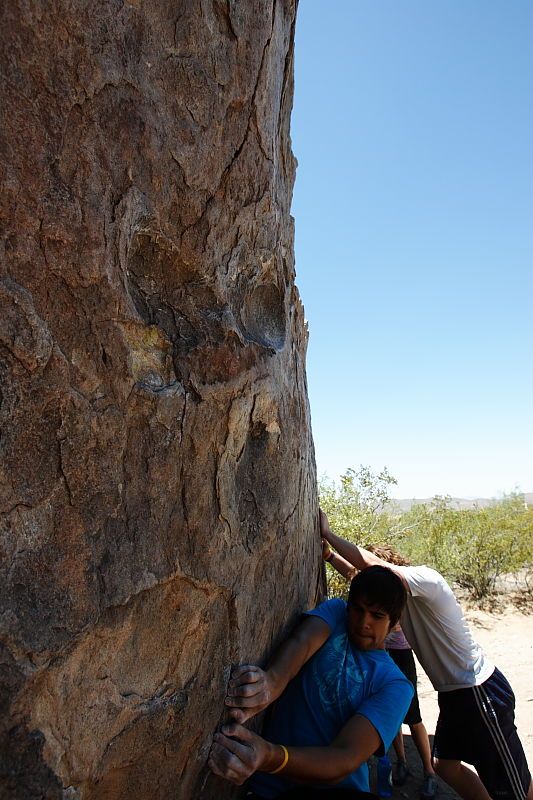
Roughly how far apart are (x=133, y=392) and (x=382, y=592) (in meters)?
1.14

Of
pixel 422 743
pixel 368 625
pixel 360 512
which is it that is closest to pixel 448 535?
pixel 360 512

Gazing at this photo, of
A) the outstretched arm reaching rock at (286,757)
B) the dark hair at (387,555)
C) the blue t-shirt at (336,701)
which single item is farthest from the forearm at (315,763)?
the dark hair at (387,555)

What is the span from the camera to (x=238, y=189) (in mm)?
2113

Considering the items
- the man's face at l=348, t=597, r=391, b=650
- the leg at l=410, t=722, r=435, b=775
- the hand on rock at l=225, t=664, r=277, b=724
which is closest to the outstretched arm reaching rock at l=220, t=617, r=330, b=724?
the hand on rock at l=225, t=664, r=277, b=724

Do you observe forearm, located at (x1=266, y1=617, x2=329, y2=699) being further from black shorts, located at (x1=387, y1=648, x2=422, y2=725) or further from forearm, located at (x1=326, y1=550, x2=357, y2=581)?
black shorts, located at (x1=387, y1=648, x2=422, y2=725)

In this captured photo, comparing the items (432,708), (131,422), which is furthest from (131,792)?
(432,708)

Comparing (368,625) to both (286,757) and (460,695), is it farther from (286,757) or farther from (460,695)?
(460,695)

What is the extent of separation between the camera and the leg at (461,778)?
2.84 meters

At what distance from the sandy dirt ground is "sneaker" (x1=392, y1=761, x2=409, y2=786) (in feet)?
0.09

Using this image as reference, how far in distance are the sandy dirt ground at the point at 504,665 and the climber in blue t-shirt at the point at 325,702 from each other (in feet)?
5.79

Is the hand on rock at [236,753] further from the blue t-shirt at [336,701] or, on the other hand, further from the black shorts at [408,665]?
the black shorts at [408,665]

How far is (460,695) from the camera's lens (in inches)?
108

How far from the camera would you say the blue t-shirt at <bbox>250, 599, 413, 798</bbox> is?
78.8 inches

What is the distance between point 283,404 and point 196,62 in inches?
46.4
